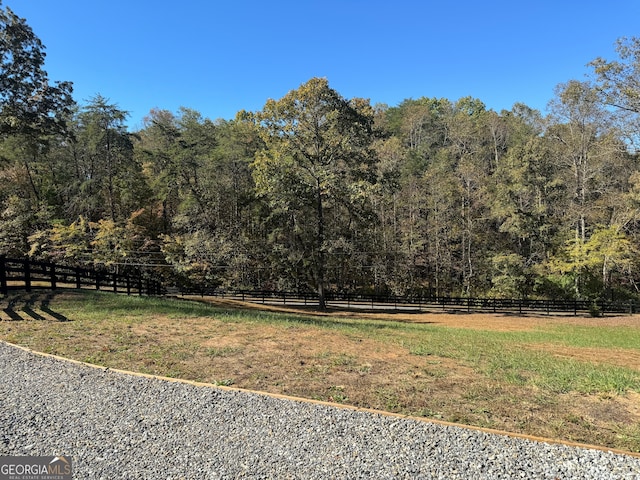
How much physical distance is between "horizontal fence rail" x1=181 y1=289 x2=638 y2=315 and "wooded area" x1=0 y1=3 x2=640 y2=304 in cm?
236

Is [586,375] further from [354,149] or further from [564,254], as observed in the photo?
[564,254]

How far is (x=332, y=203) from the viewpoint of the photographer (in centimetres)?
2836

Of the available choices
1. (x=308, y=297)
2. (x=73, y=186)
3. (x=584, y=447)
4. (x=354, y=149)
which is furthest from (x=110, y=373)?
(x=73, y=186)

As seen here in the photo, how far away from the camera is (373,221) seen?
26062 mm

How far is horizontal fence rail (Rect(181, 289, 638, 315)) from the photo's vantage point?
29.0m

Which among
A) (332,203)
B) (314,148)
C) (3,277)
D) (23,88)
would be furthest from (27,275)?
(332,203)

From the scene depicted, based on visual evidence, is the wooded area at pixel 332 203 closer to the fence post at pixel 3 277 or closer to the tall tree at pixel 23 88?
the tall tree at pixel 23 88

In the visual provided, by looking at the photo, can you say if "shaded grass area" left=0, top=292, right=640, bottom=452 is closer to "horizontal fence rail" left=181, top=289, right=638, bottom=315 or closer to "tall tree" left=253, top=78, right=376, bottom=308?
"tall tree" left=253, top=78, right=376, bottom=308

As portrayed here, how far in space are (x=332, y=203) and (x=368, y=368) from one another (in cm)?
2237

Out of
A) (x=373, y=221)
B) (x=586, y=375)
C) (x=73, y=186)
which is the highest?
(x=73, y=186)

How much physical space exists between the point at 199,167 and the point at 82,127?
414 inches

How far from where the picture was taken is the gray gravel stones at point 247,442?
3393 millimetres

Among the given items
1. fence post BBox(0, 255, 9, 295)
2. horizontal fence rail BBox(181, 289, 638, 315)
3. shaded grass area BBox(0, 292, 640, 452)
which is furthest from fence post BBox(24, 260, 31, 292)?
horizontal fence rail BBox(181, 289, 638, 315)

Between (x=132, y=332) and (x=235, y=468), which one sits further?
(x=132, y=332)
